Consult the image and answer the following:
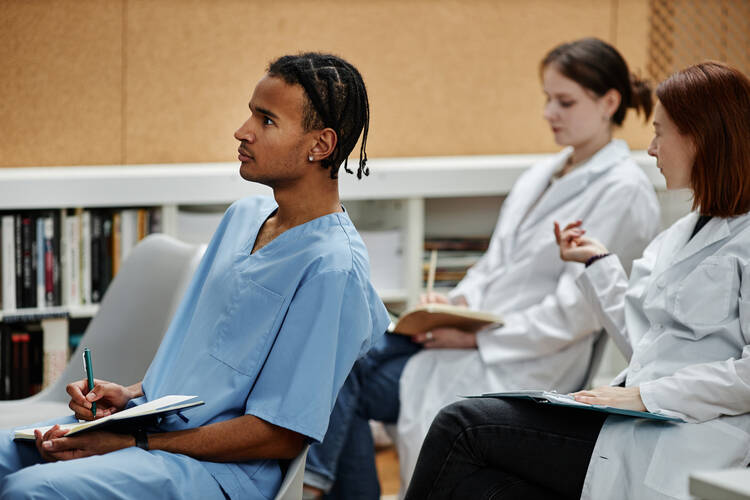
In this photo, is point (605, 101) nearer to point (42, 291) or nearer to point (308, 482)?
point (308, 482)

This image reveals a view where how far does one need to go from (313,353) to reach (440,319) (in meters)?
0.95

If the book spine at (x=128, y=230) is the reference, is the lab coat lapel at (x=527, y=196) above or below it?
above

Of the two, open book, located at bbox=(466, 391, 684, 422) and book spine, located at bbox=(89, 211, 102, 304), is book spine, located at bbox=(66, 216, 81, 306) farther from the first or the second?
open book, located at bbox=(466, 391, 684, 422)

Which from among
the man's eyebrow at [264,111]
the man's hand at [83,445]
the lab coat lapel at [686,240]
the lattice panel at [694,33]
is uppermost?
the lattice panel at [694,33]

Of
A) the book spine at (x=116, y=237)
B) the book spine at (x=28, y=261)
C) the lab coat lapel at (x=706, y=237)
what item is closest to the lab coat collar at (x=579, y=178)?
the lab coat lapel at (x=706, y=237)

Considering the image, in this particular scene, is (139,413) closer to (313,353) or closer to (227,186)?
(313,353)

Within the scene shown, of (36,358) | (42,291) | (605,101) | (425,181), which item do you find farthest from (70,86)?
(605,101)

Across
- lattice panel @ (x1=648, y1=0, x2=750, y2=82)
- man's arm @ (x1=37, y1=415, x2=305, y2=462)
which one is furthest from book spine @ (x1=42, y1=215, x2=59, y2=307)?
lattice panel @ (x1=648, y1=0, x2=750, y2=82)

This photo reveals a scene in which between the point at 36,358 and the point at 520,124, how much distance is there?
1.79 metres

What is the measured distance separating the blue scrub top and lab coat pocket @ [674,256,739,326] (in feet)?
1.89

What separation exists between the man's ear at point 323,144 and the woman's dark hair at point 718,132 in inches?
27.3

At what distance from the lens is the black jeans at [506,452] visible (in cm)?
169

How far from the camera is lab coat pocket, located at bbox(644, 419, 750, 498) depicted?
160cm

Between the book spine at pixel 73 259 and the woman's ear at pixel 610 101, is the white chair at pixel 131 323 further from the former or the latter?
the woman's ear at pixel 610 101
